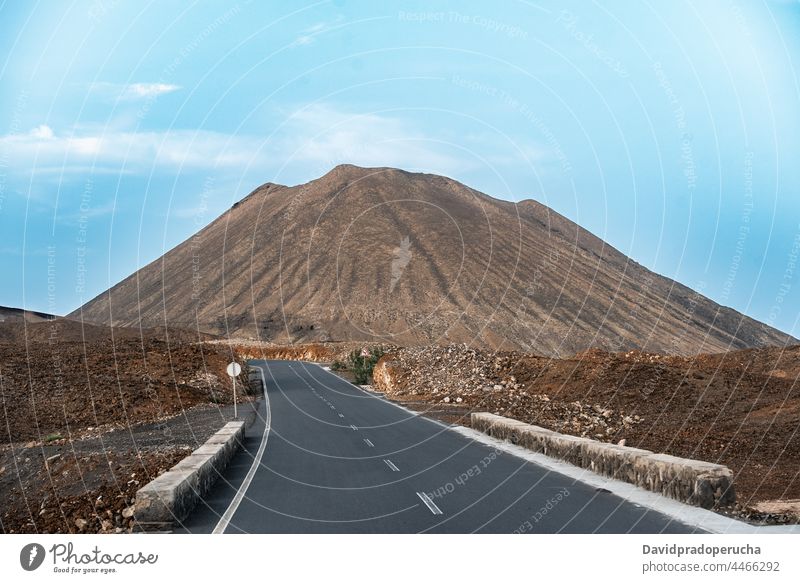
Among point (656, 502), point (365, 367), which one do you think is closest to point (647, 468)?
point (656, 502)

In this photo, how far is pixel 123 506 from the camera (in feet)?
48.4

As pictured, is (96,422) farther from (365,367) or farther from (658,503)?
(365,367)

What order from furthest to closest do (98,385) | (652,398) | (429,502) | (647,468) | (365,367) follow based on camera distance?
(365,367), (98,385), (652,398), (647,468), (429,502)

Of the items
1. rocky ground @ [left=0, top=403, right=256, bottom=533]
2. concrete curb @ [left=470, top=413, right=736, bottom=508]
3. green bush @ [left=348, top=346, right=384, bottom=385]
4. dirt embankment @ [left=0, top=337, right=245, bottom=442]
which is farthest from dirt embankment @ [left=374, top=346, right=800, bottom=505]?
dirt embankment @ [left=0, top=337, right=245, bottom=442]

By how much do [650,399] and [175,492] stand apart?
26.0 m

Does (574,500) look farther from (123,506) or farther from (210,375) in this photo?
(210,375)

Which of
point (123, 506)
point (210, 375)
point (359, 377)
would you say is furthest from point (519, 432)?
point (359, 377)

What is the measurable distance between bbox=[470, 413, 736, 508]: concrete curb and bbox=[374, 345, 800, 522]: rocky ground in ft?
1.72

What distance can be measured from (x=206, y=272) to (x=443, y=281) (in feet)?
158

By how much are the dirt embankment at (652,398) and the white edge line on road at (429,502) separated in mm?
5651

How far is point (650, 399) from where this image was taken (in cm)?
3397

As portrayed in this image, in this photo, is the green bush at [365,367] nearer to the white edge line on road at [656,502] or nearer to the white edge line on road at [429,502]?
the white edge line on road at [656,502]

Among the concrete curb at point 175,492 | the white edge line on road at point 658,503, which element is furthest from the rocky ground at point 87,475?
the white edge line on road at point 658,503

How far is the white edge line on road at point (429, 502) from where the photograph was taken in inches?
476
